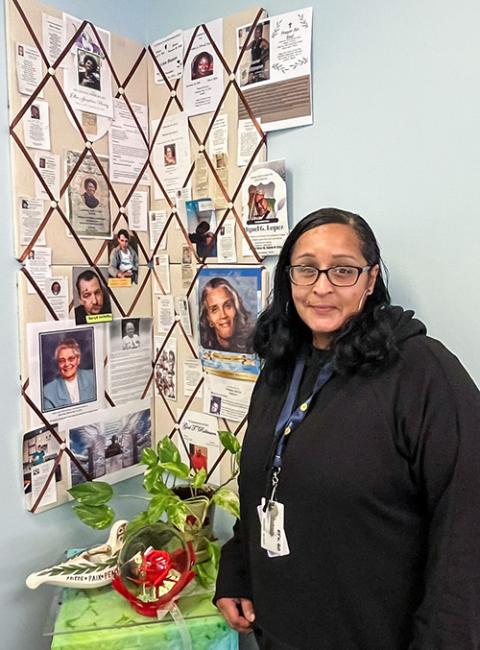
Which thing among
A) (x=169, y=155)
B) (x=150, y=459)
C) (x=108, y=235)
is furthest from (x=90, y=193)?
(x=150, y=459)

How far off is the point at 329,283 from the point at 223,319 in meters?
0.49

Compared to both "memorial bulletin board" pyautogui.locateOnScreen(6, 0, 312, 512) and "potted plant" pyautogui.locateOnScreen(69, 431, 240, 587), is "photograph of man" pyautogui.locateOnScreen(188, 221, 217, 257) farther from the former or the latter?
"potted plant" pyautogui.locateOnScreen(69, 431, 240, 587)

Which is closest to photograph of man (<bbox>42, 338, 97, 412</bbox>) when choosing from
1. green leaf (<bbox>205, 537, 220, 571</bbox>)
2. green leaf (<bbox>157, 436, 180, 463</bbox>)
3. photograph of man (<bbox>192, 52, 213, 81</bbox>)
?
green leaf (<bbox>157, 436, 180, 463</bbox>)

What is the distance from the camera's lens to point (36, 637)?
1358 mm

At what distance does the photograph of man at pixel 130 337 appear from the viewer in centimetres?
153

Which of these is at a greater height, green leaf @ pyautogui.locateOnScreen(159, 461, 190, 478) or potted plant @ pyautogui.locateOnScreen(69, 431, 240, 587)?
green leaf @ pyautogui.locateOnScreen(159, 461, 190, 478)

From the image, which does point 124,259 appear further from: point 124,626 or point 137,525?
point 124,626

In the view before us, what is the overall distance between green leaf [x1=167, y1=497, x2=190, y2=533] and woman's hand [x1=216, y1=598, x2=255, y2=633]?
18cm

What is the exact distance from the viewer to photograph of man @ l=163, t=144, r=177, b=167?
1506 mm

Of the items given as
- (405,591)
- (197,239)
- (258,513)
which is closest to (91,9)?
(197,239)

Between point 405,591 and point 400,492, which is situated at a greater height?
point 400,492

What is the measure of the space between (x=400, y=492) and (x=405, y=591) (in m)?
0.17

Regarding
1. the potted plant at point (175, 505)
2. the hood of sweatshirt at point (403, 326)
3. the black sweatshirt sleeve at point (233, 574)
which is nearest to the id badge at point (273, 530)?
the black sweatshirt sleeve at point (233, 574)

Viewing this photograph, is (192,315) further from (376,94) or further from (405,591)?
(405,591)
